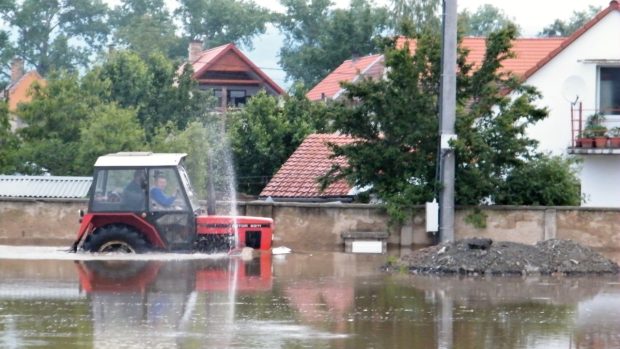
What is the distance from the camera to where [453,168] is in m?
26.5

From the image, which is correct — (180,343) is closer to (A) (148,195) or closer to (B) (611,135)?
(A) (148,195)

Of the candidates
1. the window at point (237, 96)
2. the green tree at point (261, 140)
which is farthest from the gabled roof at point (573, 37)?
the window at point (237, 96)

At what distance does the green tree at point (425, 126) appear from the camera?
89.3 feet

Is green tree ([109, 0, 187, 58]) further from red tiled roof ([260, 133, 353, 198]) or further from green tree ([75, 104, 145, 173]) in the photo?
red tiled roof ([260, 133, 353, 198])

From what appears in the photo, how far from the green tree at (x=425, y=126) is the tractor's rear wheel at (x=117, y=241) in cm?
621

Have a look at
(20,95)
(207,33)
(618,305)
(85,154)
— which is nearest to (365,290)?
(618,305)

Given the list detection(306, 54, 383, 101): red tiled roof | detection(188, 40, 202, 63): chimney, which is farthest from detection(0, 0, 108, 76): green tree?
detection(306, 54, 383, 101): red tiled roof

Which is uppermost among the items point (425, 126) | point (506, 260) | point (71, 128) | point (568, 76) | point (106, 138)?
point (568, 76)

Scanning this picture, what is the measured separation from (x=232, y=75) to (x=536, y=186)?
48.7 m

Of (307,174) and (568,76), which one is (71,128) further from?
(568,76)

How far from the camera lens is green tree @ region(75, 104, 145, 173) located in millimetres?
44094

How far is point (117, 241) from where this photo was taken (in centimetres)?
2275

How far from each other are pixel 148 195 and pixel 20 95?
65255 millimetres

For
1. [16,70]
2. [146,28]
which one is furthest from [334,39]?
[146,28]
